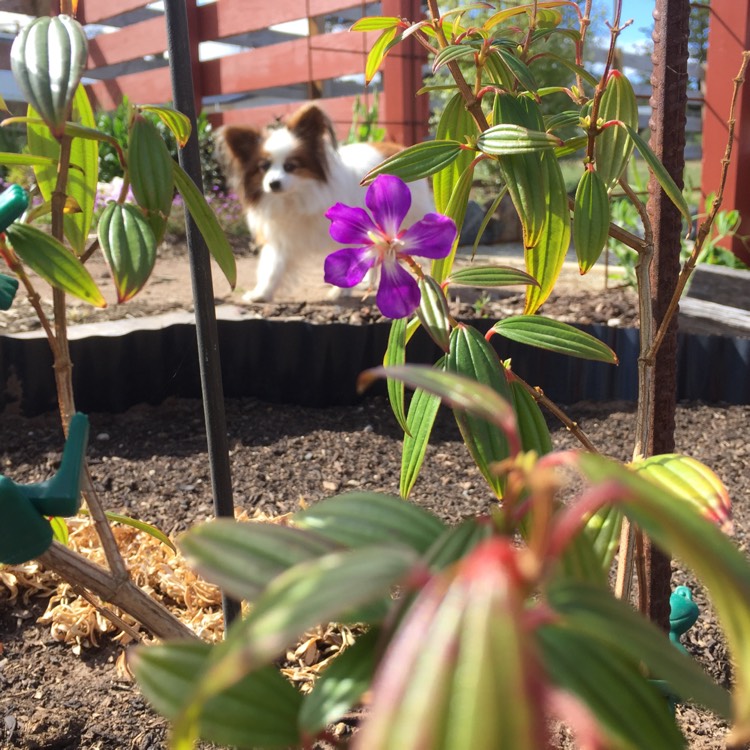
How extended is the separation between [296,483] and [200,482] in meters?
0.21

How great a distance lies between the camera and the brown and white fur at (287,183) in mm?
3344

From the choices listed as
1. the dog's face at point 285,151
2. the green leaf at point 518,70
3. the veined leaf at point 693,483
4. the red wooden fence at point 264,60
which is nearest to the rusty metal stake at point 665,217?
the green leaf at point 518,70

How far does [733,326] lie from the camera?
7.80ft

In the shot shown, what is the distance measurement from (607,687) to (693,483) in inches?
8.2

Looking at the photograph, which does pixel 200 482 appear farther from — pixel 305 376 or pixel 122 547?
pixel 305 376

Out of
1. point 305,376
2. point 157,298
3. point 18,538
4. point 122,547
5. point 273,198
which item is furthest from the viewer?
point 273,198

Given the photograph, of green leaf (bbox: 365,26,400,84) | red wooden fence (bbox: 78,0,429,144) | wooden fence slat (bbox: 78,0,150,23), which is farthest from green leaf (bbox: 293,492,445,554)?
wooden fence slat (bbox: 78,0,150,23)

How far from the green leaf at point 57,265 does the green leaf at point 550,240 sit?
344 mm

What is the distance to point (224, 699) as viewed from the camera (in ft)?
1.28

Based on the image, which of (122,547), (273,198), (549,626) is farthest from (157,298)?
(549,626)

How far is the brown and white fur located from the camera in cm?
334

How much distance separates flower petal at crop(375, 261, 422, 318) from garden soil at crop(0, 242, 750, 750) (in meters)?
0.60

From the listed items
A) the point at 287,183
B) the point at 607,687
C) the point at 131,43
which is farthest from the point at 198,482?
the point at 131,43

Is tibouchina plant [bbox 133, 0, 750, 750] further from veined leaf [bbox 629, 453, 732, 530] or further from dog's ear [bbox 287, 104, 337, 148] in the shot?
dog's ear [bbox 287, 104, 337, 148]
